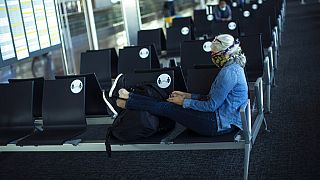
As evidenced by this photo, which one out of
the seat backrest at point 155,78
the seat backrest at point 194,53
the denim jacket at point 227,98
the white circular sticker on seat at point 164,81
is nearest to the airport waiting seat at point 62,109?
the seat backrest at point 155,78

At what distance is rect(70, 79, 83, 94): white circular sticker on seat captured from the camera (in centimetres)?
348

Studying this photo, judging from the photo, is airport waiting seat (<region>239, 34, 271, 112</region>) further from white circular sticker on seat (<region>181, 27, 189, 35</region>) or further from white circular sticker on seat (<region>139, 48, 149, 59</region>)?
white circular sticker on seat (<region>181, 27, 189, 35</region>)

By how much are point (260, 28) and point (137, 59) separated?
2.36m

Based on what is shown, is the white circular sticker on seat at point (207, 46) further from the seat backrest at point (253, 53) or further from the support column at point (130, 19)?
the support column at point (130, 19)

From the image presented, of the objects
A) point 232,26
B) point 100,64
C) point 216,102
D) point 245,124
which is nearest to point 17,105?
point 100,64

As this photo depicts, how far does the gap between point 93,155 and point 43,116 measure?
0.69m

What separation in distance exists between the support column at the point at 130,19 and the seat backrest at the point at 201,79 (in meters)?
4.53

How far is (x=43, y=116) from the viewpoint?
3611mm

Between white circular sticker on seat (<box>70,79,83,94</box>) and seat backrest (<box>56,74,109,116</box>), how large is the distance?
0.18 feet

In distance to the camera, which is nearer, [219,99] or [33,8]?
[219,99]

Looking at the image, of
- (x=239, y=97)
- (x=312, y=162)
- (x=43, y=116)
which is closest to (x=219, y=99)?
(x=239, y=97)

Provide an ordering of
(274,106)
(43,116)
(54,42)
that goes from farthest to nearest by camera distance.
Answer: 1. (54,42)
2. (274,106)
3. (43,116)

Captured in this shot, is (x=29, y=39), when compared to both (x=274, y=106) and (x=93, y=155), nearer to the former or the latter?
(x=93, y=155)

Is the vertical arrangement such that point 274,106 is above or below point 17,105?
below
